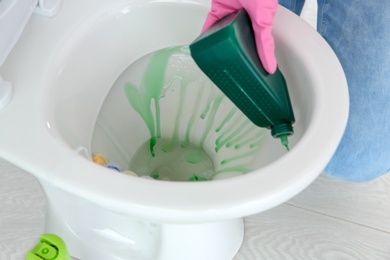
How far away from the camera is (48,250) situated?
84 cm

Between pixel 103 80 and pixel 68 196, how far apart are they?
189 mm

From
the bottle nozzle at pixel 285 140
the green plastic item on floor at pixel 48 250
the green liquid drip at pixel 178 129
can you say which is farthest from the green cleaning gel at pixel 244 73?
the green plastic item on floor at pixel 48 250

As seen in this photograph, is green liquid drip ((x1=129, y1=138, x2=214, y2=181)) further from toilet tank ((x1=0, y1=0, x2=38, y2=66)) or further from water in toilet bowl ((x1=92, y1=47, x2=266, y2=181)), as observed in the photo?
toilet tank ((x1=0, y1=0, x2=38, y2=66))

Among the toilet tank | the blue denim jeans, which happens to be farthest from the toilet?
the blue denim jeans

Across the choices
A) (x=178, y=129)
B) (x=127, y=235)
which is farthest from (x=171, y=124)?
(x=127, y=235)

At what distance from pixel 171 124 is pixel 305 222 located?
1.05ft

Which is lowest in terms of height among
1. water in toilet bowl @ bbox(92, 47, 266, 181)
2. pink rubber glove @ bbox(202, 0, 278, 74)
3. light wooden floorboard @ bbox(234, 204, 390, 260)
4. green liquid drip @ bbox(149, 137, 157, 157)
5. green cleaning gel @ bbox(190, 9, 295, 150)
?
light wooden floorboard @ bbox(234, 204, 390, 260)

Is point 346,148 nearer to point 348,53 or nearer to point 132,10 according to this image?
point 348,53

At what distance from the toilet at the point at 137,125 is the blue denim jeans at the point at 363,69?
0.13m

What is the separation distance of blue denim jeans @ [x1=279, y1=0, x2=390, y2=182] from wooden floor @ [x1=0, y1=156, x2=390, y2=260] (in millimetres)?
122

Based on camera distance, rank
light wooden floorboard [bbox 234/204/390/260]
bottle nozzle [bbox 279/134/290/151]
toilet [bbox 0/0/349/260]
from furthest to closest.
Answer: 1. light wooden floorboard [bbox 234/204/390/260]
2. bottle nozzle [bbox 279/134/290/151]
3. toilet [bbox 0/0/349/260]

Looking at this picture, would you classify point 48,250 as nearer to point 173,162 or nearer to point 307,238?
point 173,162

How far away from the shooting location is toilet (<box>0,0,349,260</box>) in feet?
2.14

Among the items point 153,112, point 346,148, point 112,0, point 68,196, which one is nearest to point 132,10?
point 112,0
